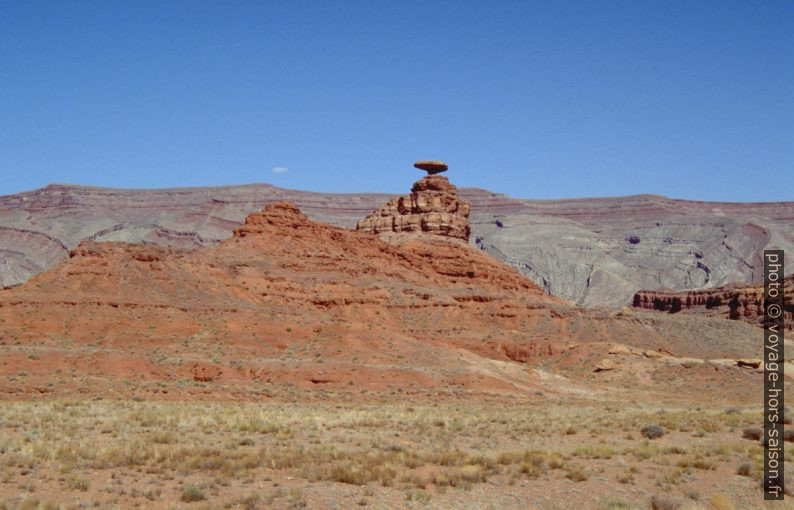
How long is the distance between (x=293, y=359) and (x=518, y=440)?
20119mm

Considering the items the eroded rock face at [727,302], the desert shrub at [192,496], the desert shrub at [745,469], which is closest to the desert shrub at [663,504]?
the desert shrub at [745,469]

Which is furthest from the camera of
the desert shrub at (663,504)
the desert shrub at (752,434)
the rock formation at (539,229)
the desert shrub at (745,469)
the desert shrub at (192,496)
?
the rock formation at (539,229)

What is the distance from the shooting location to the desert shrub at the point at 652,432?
23.0 metres

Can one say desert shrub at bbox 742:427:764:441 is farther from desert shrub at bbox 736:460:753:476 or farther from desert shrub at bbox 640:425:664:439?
desert shrub at bbox 736:460:753:476

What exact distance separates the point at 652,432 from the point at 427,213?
5754 centimetres

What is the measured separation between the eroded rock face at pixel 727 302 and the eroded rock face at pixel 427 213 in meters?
25.7

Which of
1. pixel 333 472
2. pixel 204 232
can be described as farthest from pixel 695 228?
pixel 333 472

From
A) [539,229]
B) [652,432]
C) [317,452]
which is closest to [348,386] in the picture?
[652,432]

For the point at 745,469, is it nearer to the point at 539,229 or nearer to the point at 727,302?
the point at 727,302

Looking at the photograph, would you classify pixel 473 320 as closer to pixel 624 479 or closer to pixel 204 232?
pixel 624 479

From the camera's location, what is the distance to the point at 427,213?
7981 centimetres

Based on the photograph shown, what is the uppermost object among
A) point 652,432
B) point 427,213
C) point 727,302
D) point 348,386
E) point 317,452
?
point 427,213

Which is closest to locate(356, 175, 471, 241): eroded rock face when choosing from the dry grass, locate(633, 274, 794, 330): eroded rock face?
locate(633, 274, 794, 330): eroded rock face

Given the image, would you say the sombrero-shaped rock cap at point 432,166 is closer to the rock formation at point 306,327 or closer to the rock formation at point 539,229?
the rock formation at point 306,327
